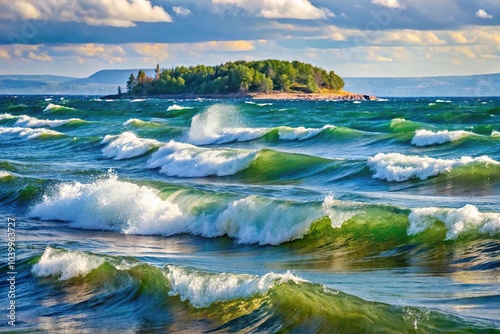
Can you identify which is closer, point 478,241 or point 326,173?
point 478,241

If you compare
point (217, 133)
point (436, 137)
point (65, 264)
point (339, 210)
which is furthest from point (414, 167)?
point (217, 133)

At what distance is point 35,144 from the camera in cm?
4178

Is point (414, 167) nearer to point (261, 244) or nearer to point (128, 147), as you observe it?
point (261, 244)

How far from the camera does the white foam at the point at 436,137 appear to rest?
31.0 metres

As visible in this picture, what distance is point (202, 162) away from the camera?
2764cm

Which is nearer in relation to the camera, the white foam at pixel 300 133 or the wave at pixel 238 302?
the wave at pixel 238 302

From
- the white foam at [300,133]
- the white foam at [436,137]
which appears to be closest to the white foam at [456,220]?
the white foam at [436,137]

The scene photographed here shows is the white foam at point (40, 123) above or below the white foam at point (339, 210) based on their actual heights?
below

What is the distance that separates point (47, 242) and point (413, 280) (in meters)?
7.45

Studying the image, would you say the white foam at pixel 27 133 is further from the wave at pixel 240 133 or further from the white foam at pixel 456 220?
the white foam at pixel 456 220

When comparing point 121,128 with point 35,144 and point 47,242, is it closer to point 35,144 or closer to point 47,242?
point 35,144

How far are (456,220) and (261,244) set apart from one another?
3.50 m

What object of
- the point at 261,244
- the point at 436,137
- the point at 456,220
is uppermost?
the point at 436,137

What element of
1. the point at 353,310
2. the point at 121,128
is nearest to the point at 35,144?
the point at 121,128
